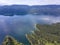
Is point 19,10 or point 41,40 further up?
point 19,10

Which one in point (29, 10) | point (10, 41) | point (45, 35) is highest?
point (29, 10)

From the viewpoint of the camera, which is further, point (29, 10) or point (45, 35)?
point (29, 10)

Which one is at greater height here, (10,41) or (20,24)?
(20,24)

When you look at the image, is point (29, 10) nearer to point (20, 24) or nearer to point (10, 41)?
point (20, 24)

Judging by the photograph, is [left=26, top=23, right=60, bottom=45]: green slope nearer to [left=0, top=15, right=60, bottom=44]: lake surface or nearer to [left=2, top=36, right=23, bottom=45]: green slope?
[left=0, top=15, right=60, bottom=44]: lake surface

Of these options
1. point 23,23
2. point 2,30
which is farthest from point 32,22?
point 2,30

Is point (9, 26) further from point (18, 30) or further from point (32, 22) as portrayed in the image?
point (32, 22)

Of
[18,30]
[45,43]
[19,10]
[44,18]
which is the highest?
[19,10]

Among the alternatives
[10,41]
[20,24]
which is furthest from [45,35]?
[10,41]
